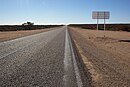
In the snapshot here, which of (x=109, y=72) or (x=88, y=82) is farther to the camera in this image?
(x=109, y=72)

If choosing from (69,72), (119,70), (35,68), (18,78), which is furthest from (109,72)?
(18,78)

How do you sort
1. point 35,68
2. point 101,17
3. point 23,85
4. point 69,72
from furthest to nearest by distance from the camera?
1. point 101,17
2. point 35,68
3. point 69,72
4. point 23,85

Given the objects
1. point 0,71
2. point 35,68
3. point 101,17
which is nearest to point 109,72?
point 35,68

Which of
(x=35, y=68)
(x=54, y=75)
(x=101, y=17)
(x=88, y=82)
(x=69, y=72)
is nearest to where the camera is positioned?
(x=88, y=82)

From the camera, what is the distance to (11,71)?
780cm

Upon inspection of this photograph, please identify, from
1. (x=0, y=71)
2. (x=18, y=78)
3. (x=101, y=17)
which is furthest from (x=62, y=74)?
(x=101, y=17)

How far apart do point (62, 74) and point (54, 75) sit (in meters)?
0.33

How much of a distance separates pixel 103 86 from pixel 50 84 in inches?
57.8

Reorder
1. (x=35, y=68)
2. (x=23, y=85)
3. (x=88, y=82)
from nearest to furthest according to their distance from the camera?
1. (x=23, y=85)
2. (x=88, y=82)
3. (x=35, y=68)

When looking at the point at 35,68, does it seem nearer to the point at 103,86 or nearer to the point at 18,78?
the point at 18,78

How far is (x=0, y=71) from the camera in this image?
777 cm

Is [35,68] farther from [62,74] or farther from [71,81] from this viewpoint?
[71,81]

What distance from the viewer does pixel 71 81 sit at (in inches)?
259

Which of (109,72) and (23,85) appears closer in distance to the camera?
(23,85)
